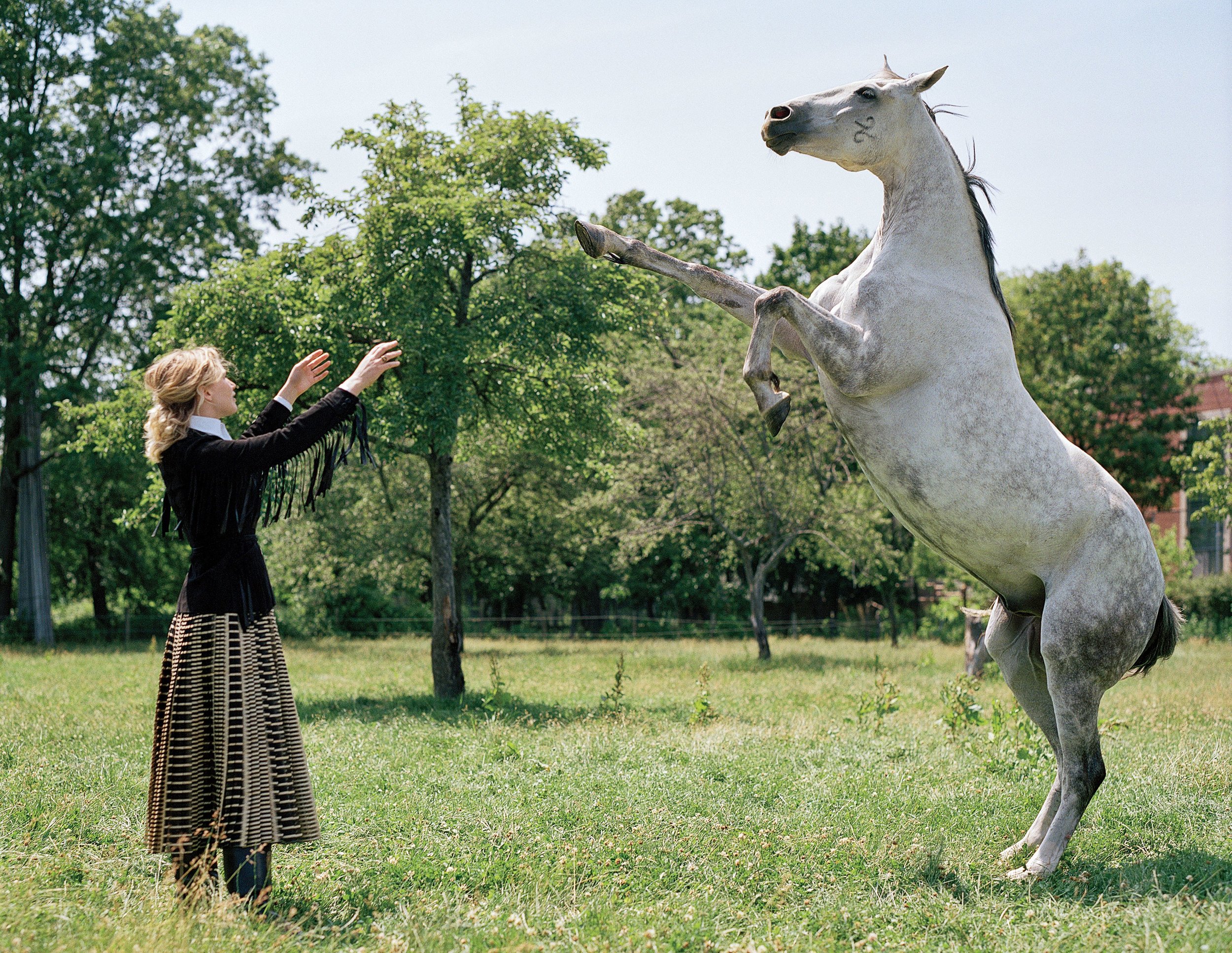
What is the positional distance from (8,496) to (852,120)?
24.4m

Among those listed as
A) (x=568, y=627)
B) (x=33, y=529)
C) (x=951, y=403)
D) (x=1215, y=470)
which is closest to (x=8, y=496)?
(x=33, y=529)

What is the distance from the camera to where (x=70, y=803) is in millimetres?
5355

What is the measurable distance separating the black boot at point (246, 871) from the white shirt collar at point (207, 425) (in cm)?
157

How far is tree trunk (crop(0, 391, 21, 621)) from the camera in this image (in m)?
22.0

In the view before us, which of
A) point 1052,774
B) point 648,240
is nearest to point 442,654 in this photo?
point 1052,774

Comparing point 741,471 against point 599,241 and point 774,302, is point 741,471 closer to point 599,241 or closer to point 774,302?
point 599,241

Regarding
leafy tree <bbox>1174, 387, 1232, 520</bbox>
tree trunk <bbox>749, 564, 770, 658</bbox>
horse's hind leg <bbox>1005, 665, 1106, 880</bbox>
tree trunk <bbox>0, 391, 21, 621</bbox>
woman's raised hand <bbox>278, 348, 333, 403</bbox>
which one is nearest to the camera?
woman's raised hand <bbox>278, 348, 333, 403</bbox>

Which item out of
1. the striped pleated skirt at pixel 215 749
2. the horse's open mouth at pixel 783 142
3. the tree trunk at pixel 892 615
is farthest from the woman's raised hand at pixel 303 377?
the tree trunk at pixel 892 615

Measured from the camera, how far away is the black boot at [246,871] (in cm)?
353

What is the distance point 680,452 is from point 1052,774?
13.5 meters

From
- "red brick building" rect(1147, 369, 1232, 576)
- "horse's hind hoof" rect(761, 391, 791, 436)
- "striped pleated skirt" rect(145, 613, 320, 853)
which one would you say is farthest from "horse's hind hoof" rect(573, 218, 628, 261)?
"red brick building" rect(1147, 369, 1232, 576)

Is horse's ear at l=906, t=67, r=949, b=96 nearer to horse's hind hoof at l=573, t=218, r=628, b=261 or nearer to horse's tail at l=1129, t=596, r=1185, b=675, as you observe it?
horse's hind hoof at l=573, t=218, r=628, b=261

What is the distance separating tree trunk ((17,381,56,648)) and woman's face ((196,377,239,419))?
20940 millimetres

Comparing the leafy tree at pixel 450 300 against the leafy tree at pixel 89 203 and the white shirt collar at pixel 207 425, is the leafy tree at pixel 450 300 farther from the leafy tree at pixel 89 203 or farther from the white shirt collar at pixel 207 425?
the leafy tree at pixel 89 203
